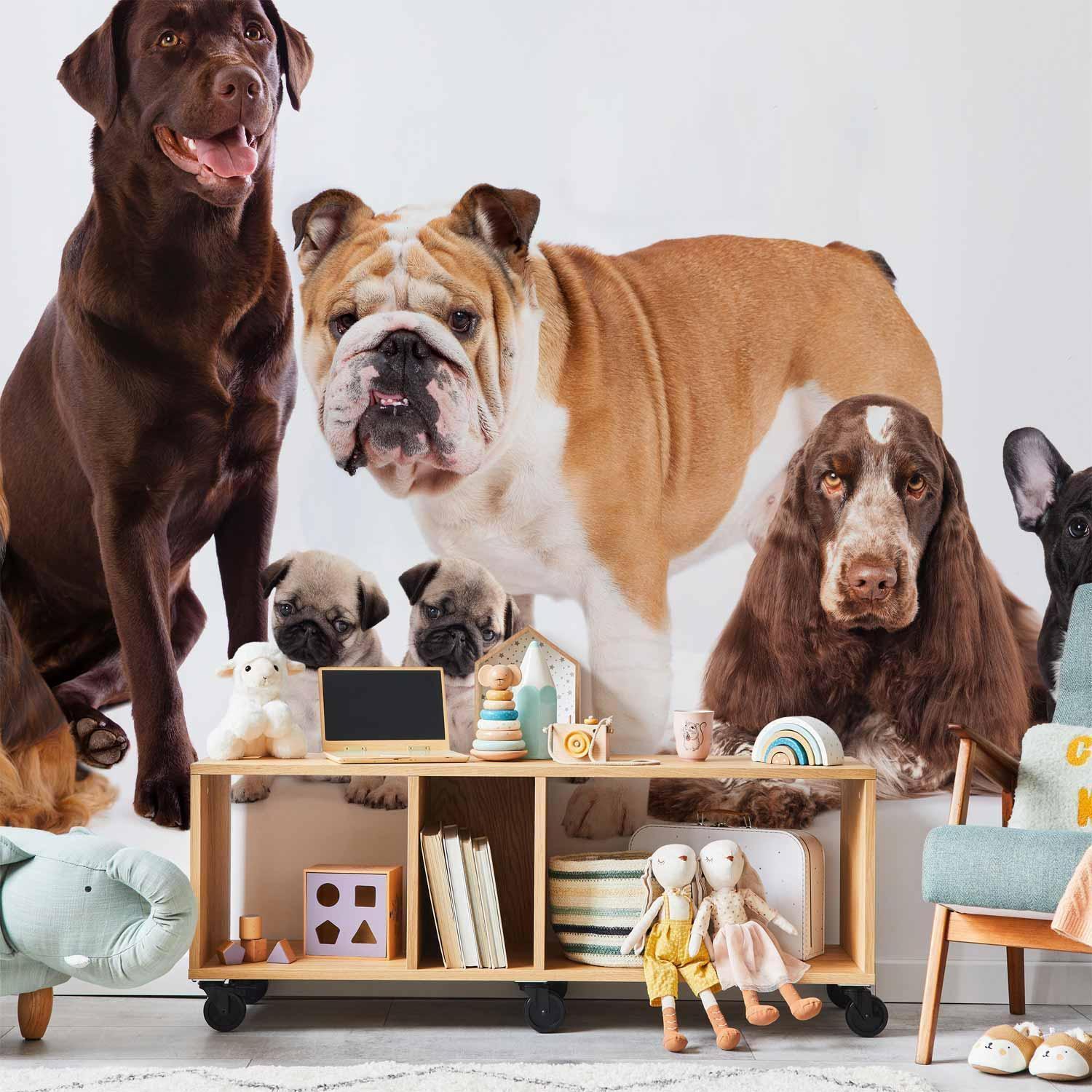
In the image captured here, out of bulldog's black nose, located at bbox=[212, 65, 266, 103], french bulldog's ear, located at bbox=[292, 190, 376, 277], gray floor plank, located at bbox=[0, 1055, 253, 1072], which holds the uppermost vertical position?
bulldog's black nose, located at bbox=[212, 65, 266, 103]

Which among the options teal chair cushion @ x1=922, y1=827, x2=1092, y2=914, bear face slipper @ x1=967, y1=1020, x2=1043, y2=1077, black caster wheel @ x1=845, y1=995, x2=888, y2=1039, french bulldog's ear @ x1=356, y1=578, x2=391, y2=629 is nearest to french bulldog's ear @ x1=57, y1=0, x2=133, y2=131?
french bulldog's ear @ x1=356, y1=578, x2=391, y2=629

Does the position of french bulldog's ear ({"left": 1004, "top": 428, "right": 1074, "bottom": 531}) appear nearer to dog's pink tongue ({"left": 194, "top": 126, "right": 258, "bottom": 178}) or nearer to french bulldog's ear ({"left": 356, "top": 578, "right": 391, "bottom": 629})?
french bulldog's ear ({"left": 356, "top": 578, "right": 391, "bottom": 629})

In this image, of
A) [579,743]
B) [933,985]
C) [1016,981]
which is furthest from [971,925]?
[579,743]

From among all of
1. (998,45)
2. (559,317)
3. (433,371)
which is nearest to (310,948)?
(433,371)

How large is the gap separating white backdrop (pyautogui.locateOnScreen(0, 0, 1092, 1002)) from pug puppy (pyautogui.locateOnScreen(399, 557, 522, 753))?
0.06 metres

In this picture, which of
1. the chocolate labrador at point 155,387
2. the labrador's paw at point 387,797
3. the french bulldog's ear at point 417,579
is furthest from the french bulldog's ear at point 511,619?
the chocolate labrador at point 155,387

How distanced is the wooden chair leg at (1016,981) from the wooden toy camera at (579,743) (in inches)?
38.2

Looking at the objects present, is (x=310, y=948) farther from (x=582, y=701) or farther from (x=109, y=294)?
(x=109, y=294)

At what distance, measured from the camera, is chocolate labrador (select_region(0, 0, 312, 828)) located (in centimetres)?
231

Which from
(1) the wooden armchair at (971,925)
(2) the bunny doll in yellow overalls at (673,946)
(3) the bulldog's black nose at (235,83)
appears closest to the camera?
(1) the wooden armchair at (971,925)

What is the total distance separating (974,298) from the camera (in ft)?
8.11

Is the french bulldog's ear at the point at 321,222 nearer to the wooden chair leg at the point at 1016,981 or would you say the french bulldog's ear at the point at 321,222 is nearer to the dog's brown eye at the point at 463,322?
the dog's brown eye at the point at 463,322

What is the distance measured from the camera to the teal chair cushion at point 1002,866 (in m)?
1.80

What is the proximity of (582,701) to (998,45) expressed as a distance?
1734 mm
